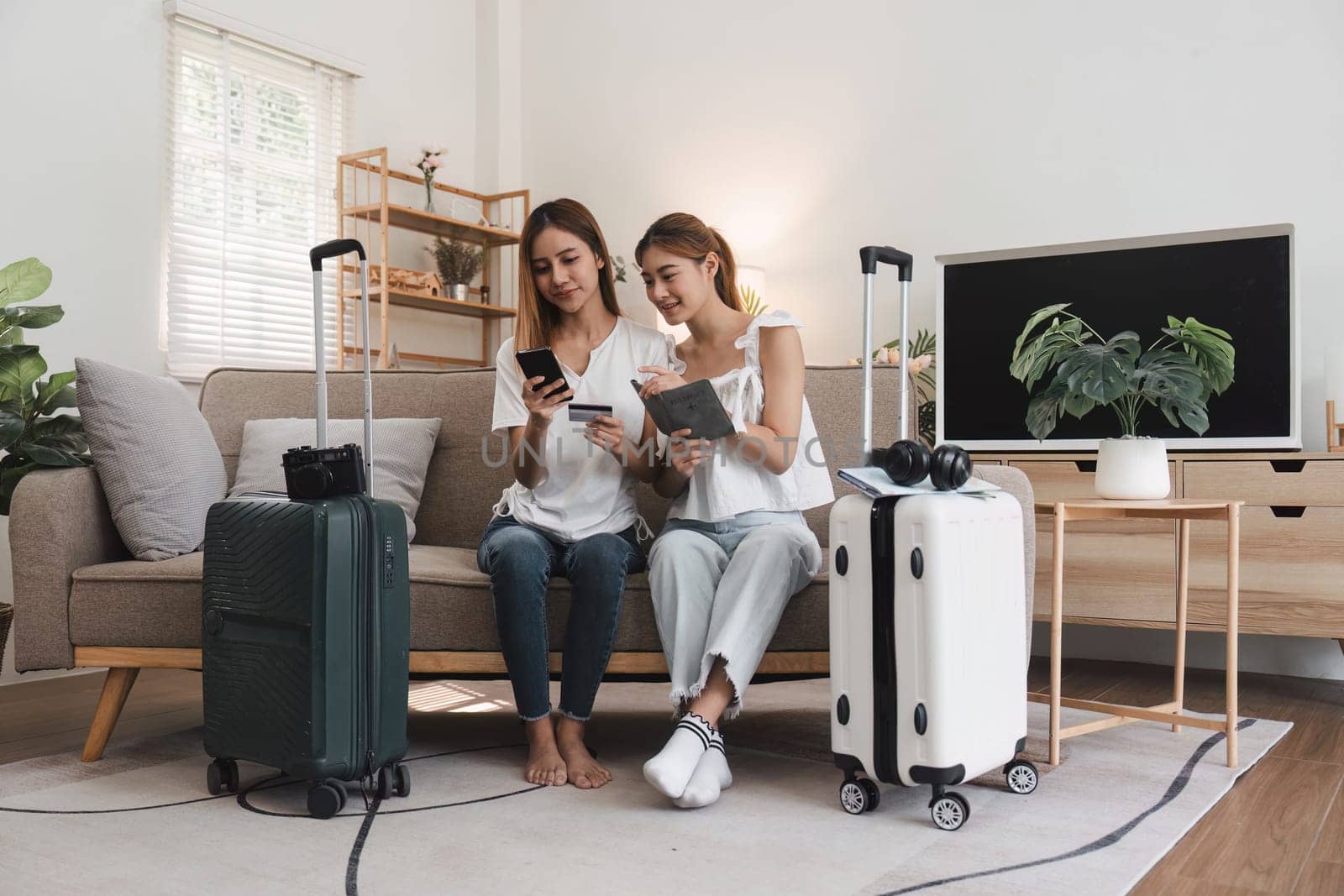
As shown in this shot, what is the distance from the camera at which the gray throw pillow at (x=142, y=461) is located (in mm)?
2203

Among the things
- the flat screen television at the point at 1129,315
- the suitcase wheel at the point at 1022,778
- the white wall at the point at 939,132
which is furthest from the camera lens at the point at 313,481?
the white wall at the point at 939,132

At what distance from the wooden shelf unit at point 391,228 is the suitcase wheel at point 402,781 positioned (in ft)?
7.87

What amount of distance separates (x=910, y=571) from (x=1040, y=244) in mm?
2326

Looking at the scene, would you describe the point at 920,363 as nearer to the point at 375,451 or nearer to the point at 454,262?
the point at 375,451

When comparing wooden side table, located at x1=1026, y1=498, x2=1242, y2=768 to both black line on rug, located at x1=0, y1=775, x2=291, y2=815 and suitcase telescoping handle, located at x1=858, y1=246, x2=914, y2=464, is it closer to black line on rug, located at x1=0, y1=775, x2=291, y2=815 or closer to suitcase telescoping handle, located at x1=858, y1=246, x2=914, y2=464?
suitcase telescoping handle, located at x1=858, y1=246, x2=914, y2=464

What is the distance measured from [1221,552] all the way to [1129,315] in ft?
2.53

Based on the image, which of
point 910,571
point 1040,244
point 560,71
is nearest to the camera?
point 910,571

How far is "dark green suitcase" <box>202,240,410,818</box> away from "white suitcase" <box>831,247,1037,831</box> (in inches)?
28.4

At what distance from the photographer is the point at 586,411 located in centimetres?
203

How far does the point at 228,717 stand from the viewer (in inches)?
72.2

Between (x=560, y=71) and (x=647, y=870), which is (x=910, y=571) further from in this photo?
(x=560, y=71)

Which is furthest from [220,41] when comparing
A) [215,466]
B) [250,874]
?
[250,874]

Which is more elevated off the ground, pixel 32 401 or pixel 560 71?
pixel 560 71

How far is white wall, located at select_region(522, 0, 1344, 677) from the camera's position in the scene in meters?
3.27
